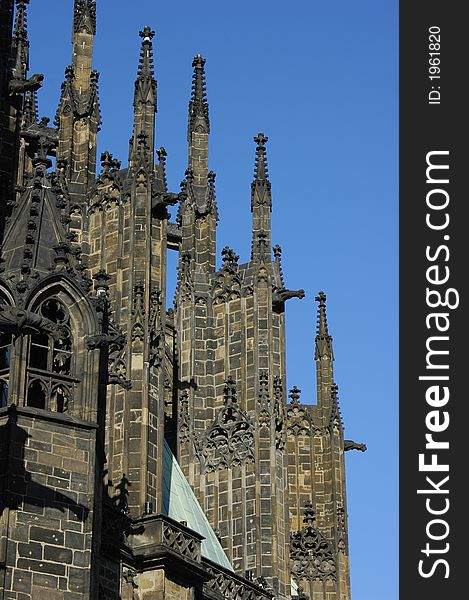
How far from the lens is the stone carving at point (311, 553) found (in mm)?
49688

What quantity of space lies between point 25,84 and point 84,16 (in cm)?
1049

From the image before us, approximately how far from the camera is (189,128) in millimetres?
49188

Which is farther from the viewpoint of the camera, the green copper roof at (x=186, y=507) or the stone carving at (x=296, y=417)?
the stone carving at (x=296, y=417)

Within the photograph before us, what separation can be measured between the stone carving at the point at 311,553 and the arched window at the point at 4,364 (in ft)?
66.2

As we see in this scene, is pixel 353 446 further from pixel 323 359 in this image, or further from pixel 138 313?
pixel 138 313

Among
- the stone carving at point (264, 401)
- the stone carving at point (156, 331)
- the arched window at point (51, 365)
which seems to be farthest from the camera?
the stone carving at point (264, 401)

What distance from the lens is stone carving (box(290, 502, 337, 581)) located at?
4969 centimetres

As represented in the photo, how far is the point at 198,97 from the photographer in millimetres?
49812

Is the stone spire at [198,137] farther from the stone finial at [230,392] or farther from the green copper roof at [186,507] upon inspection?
the green copper roof at [186,507]

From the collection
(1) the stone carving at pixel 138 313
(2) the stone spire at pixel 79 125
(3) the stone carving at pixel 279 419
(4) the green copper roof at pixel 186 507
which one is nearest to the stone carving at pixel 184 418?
(4) the green copper roof at pixel 186 507

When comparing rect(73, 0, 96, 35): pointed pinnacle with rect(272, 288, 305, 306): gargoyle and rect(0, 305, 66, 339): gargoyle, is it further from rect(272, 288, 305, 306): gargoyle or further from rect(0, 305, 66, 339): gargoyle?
rect(0, 305, 66, 339): gargoyle

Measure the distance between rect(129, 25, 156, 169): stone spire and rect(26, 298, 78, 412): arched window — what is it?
10.2 meters

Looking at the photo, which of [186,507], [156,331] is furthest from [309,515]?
[156,331]

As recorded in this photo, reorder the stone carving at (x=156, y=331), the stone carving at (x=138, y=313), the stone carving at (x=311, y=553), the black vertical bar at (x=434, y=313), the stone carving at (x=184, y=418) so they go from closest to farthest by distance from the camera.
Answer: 1. the black vertical bar at (x=434, y=313)
2. the stone carving at (x=138, y=313)
3. the stone carving at (x=156, y=331)
4. the stone carving at (x=184, y=418)
5. the stone carving at (x=311, y=553)
